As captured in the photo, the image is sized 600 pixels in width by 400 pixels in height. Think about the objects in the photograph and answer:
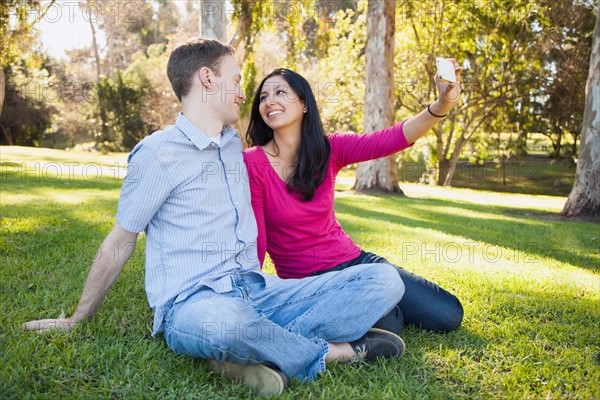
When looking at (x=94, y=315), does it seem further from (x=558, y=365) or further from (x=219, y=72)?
(x=558, y=365)

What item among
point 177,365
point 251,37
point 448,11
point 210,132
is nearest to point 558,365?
point 177,365

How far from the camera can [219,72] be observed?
9.06 ft

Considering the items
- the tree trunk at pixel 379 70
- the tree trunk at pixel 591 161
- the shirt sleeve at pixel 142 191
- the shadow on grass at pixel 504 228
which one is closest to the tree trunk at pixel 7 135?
the tree trunk at pixel 379 70

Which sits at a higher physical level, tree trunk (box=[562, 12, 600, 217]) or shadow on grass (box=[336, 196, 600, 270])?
tree trunk (box=[562, 12, 600, 217])

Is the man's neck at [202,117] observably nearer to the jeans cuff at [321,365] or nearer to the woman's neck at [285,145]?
the woman's neck at [285,145]

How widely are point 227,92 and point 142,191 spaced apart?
2.31 feet

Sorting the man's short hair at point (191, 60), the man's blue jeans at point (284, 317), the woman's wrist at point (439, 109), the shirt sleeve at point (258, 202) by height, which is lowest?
the man's blue jeans at point (284, 317)

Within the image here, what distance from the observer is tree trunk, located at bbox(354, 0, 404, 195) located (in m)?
11.4

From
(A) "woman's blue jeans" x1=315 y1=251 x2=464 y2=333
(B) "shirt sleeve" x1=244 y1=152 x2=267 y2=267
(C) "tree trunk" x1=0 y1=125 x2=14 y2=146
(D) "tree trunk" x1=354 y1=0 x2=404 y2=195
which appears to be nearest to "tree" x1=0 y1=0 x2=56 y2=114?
(D) "tree trunk" x1=354 y1=0 x2=404 y2=195

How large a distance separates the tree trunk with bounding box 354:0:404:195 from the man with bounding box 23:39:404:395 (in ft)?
29.7

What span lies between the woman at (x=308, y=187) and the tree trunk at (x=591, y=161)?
7.30 metres

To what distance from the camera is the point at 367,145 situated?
10.3 feet

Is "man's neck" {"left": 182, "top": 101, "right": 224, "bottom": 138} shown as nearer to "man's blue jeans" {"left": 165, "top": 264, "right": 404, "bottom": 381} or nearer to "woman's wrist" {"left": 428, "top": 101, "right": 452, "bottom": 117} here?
"man's blue jeans" {"left": 165, "top": 264, "right": 404, "bottom": 381}

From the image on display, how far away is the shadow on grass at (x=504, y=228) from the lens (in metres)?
5.63
